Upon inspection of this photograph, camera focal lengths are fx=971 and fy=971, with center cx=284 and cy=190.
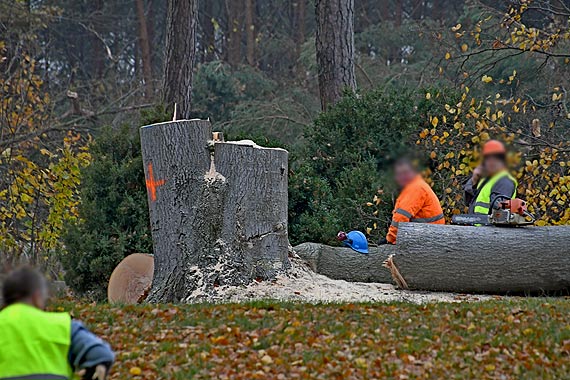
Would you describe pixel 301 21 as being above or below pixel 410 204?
above

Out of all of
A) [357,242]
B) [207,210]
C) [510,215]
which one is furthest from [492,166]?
[207,210]

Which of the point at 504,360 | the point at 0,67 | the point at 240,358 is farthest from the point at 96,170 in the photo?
the point at 0,67

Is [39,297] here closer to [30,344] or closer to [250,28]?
[30,344]

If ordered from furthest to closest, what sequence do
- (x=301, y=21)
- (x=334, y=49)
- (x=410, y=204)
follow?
(x=301, y=21)
(x=334, y=49)
(x=410, y=204)

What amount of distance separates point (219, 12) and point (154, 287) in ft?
109

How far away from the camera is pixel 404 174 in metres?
12.6

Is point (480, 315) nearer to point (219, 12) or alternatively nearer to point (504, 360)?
point (504, 360)

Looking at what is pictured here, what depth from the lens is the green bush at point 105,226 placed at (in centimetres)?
1351

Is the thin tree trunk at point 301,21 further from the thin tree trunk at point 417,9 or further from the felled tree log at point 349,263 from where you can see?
the felled tree log at point 349,263

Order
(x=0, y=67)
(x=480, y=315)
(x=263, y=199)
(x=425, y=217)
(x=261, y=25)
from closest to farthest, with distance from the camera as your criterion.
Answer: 1. (x=480, y=315)
2. (x=263, y=199)
3. (x=425, y=217)
4. (x=0, y=67)
5. (x=261, y=25)

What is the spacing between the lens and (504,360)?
7.99 meters

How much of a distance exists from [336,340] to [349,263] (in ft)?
12.3

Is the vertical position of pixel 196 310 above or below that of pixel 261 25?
below

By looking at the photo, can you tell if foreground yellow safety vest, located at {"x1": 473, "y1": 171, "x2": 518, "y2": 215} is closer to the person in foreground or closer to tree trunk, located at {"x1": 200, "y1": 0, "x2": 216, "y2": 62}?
the person in foreground
